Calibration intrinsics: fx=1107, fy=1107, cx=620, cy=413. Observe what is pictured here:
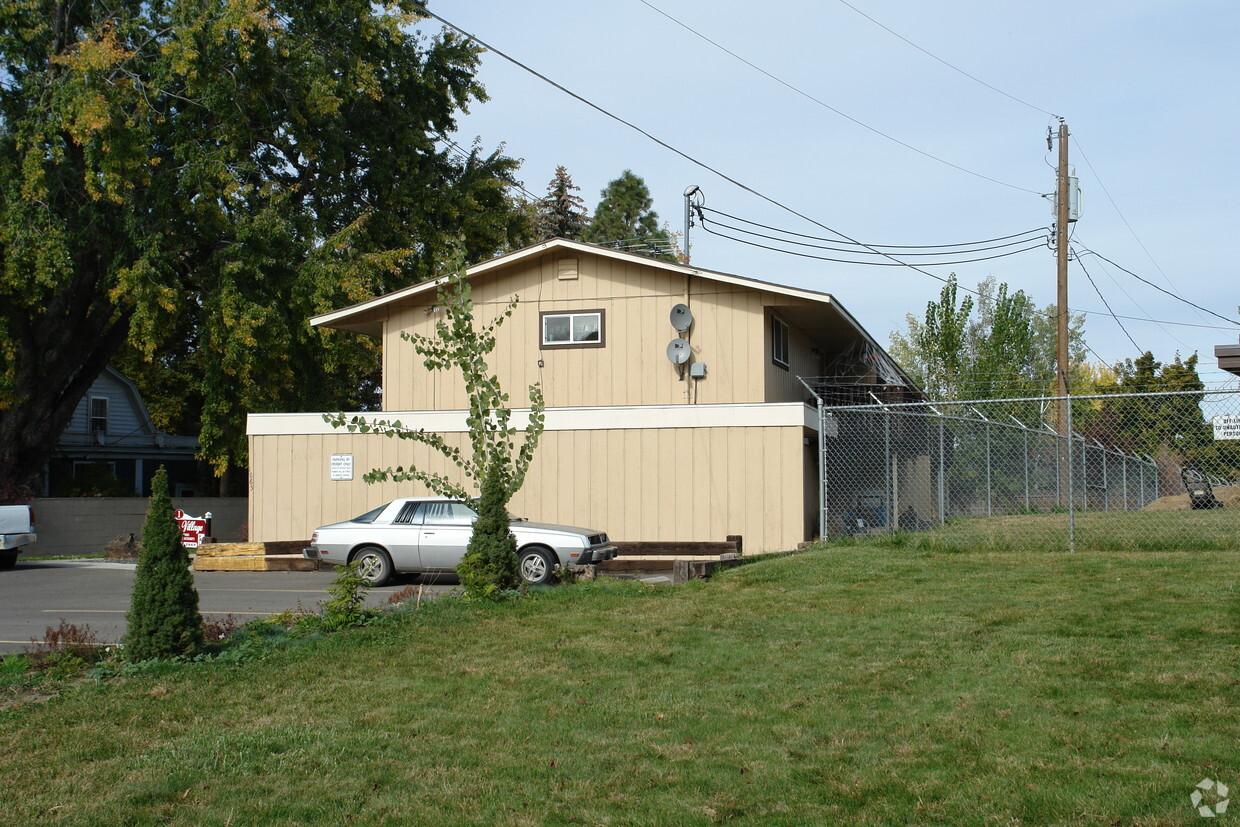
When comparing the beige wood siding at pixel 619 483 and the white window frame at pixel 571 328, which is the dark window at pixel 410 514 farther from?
the white window frame at pixel 571 328

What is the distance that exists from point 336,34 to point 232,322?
918 cm

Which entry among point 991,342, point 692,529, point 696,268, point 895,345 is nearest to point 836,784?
point 692,529

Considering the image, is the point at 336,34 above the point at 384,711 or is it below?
above

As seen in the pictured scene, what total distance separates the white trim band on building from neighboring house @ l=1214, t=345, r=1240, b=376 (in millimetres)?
6930

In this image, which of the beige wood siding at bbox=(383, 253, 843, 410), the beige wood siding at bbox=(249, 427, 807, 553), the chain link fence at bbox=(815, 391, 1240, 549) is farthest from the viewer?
the beige wood siding at bbox=(383, 253, 843, 410)

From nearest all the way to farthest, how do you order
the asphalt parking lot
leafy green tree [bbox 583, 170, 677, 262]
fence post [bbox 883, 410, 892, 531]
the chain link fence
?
the asphalt parking lot → the chain link fence → fence post [bbox 883, 410, 892, 531] → leafy green tree [bbox 583, 170, 677, 262]

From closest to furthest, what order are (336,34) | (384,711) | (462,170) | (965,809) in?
(965,809) → (384,711) → (336,34) → (462,170)

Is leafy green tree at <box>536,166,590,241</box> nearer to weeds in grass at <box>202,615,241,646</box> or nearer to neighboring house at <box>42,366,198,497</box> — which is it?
neighboring house at <box>42,366,198,497</box>

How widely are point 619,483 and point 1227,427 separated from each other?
10.0m

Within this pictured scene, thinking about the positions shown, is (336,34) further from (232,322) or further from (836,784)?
(836,784)

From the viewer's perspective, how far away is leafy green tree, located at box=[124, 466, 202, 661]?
8734 mm

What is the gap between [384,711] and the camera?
728cm

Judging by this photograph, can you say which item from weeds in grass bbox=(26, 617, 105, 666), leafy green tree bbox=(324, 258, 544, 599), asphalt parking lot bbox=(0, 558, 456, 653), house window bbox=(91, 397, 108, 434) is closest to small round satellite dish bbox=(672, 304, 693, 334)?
asphalt parking lot bbox=(0, 558, 456, 653)

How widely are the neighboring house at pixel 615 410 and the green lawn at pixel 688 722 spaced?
8356 millimetres
